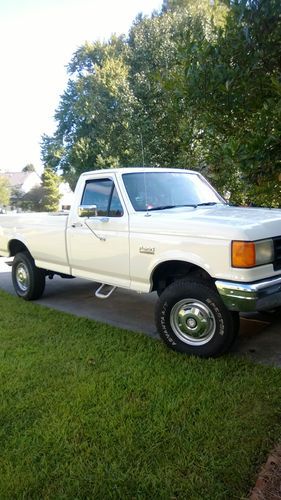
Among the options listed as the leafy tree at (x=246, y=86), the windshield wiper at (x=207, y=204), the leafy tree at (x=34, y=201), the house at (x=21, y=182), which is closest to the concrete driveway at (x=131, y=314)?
the windshield wiper at (x=207, y=204)

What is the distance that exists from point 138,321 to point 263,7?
390 centimetres

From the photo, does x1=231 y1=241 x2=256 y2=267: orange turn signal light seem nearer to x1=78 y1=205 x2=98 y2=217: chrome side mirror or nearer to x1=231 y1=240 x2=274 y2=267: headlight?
x1=231 y1=240 x2=274 y2=267: headlight

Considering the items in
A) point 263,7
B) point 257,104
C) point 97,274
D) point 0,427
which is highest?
point 263,7

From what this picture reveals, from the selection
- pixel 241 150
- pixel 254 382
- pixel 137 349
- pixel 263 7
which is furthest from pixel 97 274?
pixel 263 7

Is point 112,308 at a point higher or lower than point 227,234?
lower

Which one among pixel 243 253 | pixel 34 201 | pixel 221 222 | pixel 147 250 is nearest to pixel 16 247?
pixel 147 250

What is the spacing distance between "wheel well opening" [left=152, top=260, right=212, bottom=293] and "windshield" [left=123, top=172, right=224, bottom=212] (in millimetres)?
770

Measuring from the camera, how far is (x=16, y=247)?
713cm

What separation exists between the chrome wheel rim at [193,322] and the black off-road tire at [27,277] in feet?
10.2

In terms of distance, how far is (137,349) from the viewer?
14.7 ft

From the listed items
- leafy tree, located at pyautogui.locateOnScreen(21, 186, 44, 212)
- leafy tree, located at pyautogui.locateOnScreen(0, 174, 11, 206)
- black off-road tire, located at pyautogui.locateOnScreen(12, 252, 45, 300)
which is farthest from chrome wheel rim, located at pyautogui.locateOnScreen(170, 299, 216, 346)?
leafy tree, located at pyautogui.locateOnScreen(0, 174, 11, 206)

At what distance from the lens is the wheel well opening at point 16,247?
7016 millimetres

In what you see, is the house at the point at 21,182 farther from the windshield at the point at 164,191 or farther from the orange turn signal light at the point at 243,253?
the orange turn signal light at the point at 243,253

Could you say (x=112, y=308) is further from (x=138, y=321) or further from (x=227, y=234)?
(x=227, y=234)
